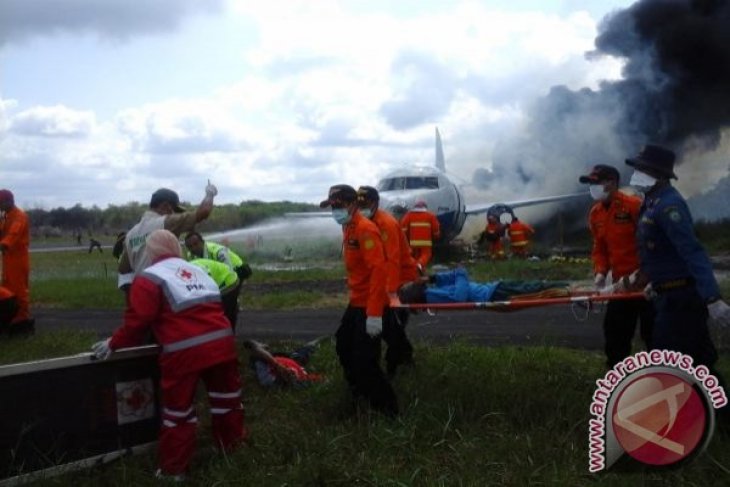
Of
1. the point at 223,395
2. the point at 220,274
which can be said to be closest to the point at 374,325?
the point at 223,395

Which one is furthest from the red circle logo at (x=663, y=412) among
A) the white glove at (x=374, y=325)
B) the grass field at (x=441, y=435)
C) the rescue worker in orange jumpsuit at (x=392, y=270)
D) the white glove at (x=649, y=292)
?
the rescue worker in orange jumpsuit at (x=392, y=270)

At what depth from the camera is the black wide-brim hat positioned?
213 inches

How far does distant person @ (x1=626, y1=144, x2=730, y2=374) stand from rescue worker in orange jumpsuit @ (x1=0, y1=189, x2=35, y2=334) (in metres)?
7.39

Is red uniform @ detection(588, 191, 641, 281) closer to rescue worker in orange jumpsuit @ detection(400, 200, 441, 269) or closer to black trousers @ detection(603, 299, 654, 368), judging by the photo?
black trousers @ detection(603, 299, 654, 368)

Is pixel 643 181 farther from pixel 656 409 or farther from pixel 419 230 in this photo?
pixel 419 230

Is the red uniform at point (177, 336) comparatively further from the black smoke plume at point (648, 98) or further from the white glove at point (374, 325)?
the black smoke plume at point (648, 98)

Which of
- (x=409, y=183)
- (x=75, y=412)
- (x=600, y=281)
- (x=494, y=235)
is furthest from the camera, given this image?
(x=409, y=183)

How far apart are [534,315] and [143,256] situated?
21.2ft

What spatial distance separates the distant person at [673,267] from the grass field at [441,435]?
0.65 metres

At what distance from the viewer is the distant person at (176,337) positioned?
5008 millimetres

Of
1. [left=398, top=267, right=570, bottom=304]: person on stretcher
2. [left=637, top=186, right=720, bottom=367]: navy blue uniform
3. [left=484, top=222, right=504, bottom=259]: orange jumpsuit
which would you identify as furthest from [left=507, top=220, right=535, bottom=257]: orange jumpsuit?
[left=637, top=186, right=720, bottom=367]: navy blue uniform

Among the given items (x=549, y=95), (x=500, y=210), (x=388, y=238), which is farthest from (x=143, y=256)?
(x=549, y=95)

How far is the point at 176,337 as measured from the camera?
504 centimetres

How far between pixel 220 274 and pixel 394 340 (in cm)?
165
